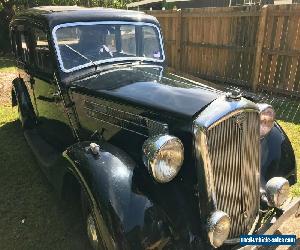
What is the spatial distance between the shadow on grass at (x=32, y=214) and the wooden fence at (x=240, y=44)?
599cm

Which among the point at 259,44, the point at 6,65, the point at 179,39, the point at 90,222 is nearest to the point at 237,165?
the point at 90,222

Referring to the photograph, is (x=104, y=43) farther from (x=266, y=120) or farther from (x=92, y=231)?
(x=92, y=231)

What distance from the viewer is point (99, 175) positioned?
2.55 metres

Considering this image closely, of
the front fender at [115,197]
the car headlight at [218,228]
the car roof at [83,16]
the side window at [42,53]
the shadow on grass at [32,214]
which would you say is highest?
the car roof at [83,16]

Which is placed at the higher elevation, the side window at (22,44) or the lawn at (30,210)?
the side window at (22,44)

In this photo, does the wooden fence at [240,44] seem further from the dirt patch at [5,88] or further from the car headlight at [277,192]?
the car headlight at [277,192]

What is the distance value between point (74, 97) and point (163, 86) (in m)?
1.04

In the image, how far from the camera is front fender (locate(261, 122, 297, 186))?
10.7 ft

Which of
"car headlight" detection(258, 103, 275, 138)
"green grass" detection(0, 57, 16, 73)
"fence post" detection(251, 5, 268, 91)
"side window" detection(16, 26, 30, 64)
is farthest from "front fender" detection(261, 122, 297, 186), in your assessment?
"green grass" detection(0, 57, 16, 73)

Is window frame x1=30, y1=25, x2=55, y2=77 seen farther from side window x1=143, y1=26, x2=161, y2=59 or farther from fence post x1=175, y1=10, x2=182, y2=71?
fence post x1=175, y1=10, x2=182, y2=71

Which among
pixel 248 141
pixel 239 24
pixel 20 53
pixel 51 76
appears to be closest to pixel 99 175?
pixel 248 141

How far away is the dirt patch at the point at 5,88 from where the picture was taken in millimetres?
8008

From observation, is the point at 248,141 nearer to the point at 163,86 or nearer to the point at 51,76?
the point at 163,86

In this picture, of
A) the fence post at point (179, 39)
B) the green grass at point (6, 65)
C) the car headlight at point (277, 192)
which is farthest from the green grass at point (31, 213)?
the green grass at point (6, 65)
